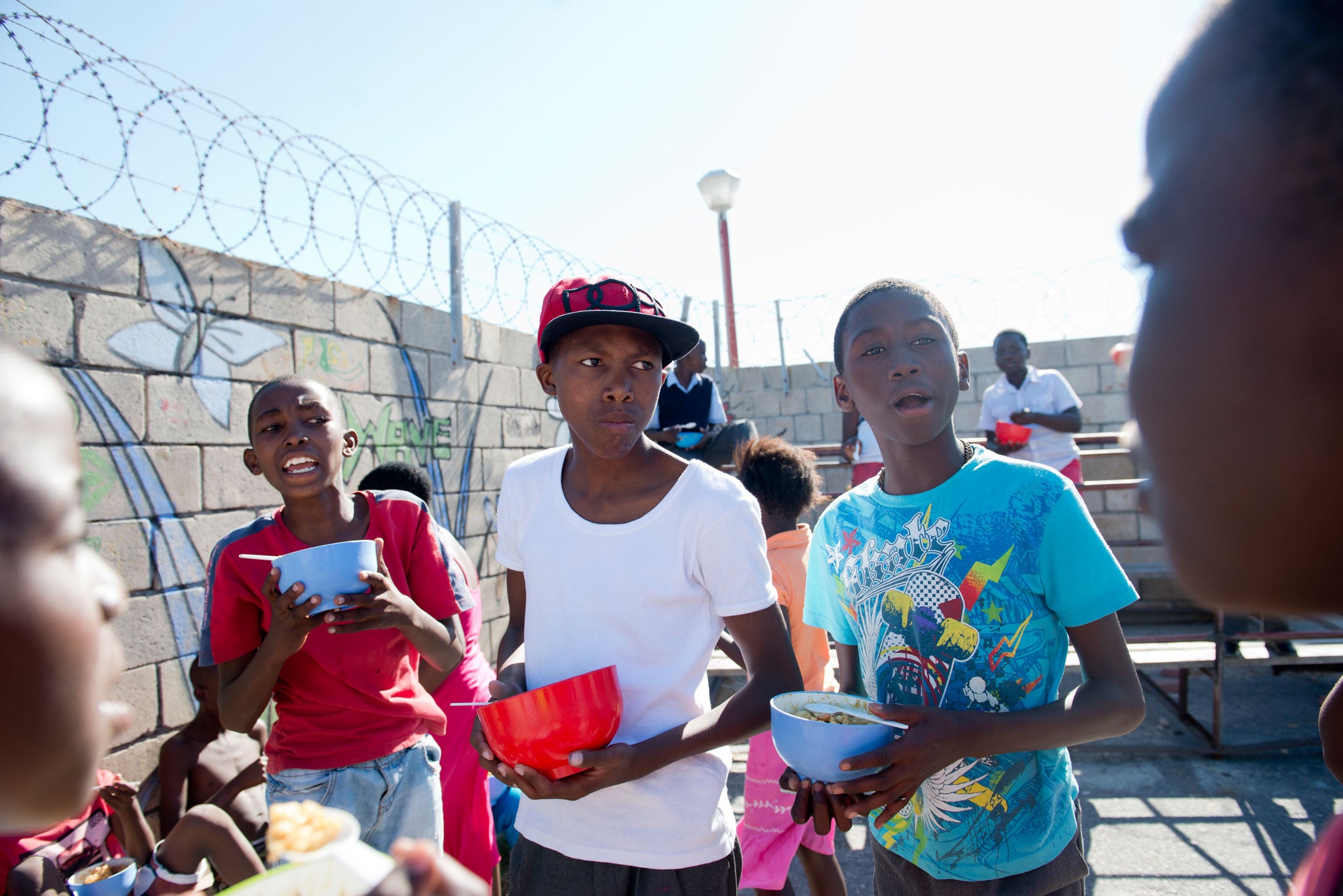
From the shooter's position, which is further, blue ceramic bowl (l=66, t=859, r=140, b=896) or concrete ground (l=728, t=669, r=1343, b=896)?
concrete ground (l=728, t=669, r=1343, b=896)

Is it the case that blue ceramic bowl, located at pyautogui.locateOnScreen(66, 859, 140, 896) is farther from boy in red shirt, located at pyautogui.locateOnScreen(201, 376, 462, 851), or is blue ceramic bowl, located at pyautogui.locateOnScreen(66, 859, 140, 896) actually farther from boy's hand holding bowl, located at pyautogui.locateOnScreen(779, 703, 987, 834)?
boy's hand holding bowl, located at pyautogui.locateOnScreen(779, 703, 987, 834)

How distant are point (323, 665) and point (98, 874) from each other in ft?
4.09

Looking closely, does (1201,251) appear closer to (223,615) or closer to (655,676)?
(655,676)

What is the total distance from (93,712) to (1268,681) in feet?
24.9

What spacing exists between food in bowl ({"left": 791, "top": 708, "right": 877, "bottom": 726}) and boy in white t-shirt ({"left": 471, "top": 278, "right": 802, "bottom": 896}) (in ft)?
0.44

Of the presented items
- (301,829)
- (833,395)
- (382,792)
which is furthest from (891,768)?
(833,395)

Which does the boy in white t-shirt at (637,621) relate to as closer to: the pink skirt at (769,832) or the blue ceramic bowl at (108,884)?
the pink skirt at (769,832)

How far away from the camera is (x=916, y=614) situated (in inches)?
64.9

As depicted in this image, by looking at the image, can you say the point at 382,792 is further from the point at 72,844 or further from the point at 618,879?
the point at 72,844

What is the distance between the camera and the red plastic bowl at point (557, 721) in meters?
1.40

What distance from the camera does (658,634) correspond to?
64.7 inches

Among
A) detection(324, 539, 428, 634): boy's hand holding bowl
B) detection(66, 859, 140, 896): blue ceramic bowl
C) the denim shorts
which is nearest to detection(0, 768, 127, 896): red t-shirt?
detection(66, 859, 140, 896): blue ceramic bowl

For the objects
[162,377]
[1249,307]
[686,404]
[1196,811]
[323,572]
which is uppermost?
[162,377]

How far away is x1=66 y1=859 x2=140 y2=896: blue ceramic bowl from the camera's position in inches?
91.2
